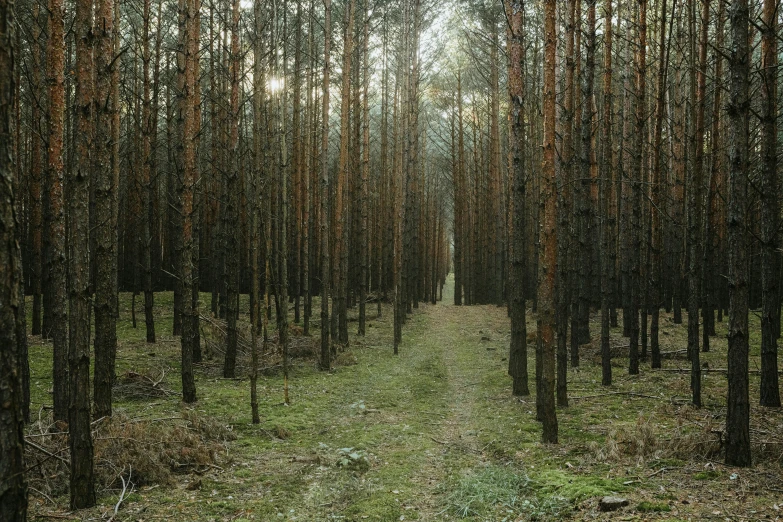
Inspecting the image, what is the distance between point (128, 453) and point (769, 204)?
826cm

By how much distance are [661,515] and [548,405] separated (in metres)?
2.47

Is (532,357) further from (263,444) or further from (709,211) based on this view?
(263,444)

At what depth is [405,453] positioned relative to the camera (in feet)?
22.5

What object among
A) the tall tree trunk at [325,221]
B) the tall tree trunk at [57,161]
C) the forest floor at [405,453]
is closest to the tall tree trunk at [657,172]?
the forest floor at [405,453]

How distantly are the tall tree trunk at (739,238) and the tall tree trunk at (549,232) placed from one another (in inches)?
78.1

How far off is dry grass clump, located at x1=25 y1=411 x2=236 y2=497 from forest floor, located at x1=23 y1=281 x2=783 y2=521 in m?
0.02

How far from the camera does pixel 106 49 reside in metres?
5.34

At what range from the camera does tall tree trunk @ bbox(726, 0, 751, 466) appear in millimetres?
5227

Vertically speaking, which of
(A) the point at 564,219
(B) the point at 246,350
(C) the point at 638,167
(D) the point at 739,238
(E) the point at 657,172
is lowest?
(B) the point at 246,350

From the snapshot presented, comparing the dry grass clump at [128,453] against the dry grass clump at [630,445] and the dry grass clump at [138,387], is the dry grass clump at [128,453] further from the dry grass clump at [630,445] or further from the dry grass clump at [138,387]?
the dry grass clump at [630,445]

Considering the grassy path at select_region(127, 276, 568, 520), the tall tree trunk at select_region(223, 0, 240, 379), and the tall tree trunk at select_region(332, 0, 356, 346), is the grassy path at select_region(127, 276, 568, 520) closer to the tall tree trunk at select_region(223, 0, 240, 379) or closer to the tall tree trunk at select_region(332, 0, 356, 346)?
the tall tree trunk at select_region(223, 0, 240, 379)

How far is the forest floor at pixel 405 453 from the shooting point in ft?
16.2

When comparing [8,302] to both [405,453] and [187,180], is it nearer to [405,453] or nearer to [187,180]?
[405,453]

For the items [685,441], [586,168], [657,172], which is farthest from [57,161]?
[586,168]
